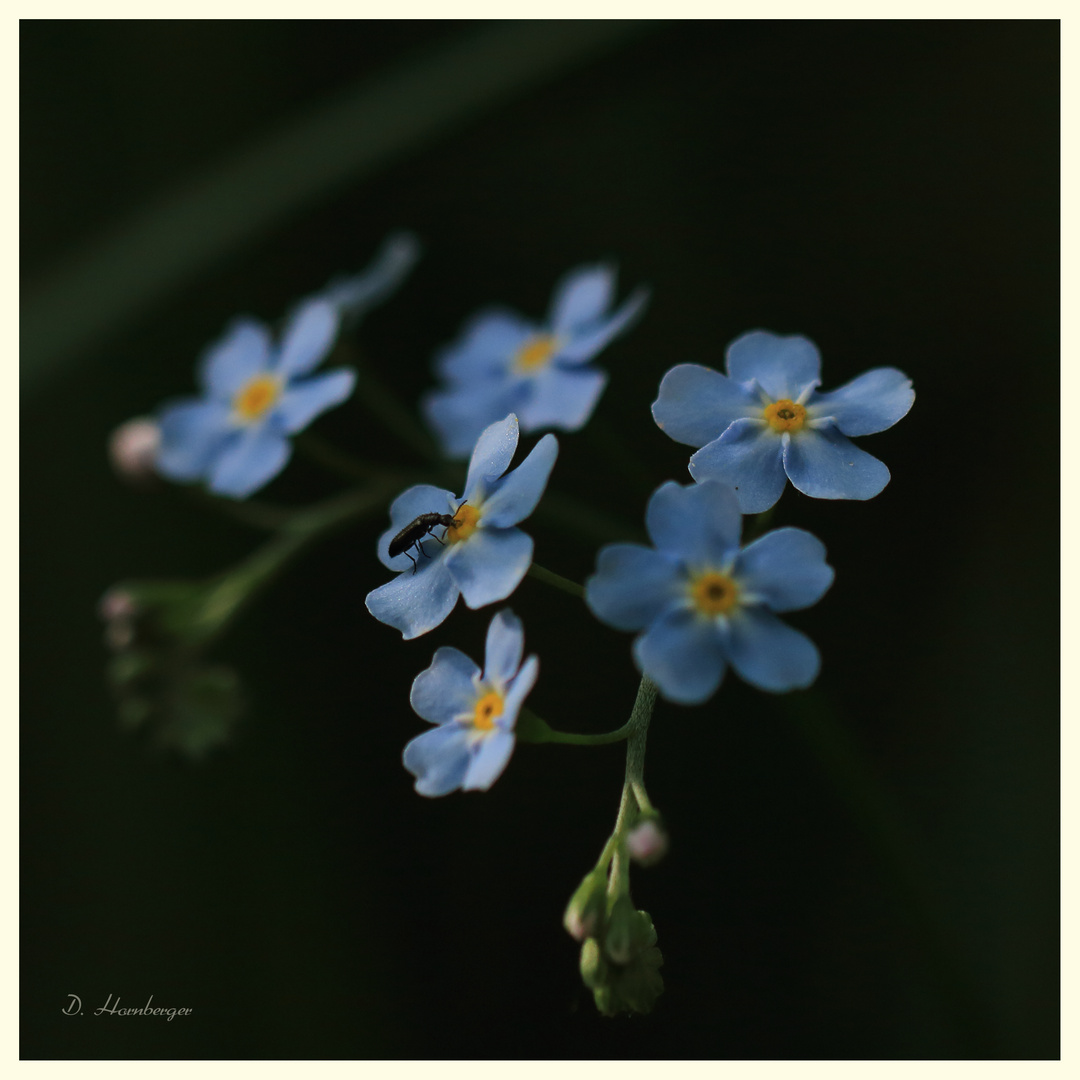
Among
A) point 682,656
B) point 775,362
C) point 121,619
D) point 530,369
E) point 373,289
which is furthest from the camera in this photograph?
point 373,289

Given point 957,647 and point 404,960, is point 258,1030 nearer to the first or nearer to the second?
point 404,960

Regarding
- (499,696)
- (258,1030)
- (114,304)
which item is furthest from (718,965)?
(114,304)

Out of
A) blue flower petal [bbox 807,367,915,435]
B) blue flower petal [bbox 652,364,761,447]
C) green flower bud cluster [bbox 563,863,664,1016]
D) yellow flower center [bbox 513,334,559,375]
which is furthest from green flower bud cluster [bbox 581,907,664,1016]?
yellow flower center [bbox 513,334,559,375]

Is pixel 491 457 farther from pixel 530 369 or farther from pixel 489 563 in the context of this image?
pixel 530 369

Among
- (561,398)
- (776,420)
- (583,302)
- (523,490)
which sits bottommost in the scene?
(523,490)

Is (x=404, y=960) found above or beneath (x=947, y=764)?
beneath

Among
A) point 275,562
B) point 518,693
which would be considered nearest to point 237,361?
point 275,562
